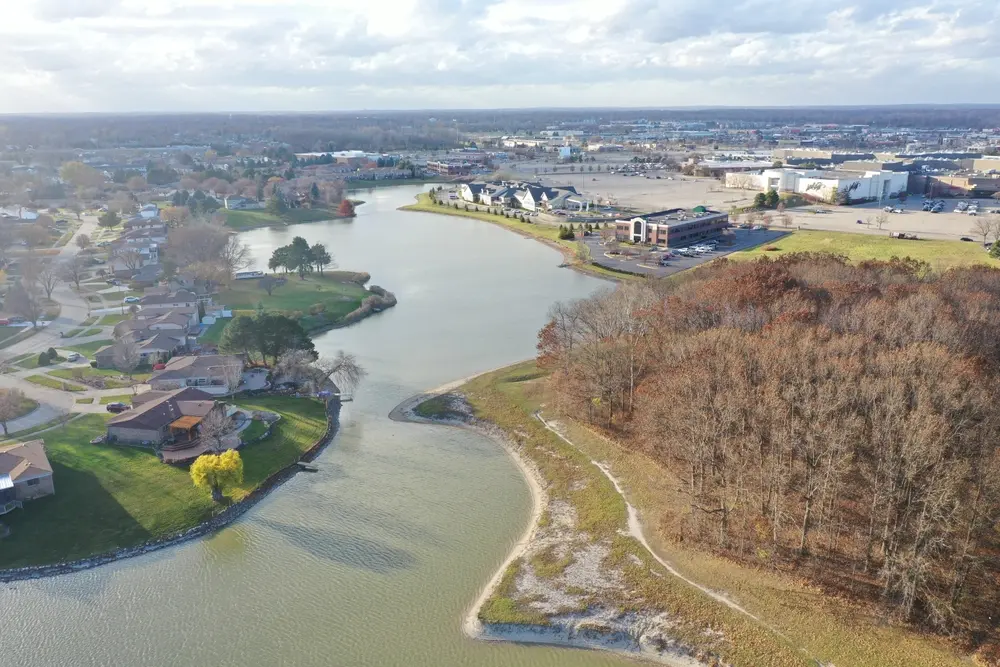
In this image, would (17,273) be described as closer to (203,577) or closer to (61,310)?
(61,310)

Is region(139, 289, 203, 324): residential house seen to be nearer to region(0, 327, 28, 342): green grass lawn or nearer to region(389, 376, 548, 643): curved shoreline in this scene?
region(0, 327, 28, 342): green grass lawn

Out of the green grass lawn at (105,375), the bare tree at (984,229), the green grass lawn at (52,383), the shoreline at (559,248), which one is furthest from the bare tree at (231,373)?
the bare tree at (984,229)

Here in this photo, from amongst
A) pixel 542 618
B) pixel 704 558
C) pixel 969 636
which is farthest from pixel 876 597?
pixel 542 618

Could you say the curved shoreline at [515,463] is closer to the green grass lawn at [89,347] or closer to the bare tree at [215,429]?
the bare tree at [215,429]

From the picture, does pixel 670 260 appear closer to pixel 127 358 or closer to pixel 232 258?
pixel 232 258

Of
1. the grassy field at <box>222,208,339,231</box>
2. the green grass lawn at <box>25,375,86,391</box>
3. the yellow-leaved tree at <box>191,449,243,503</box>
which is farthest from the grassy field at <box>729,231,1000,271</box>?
the grassy field at <box>222,208,339,231</box>

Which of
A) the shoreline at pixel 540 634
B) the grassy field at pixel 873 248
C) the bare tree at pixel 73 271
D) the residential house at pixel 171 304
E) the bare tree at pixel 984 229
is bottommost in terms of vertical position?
the shoreline at pixel 540 634

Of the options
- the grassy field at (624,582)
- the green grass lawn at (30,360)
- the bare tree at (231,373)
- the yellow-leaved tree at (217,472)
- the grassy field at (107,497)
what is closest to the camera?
the grassy field at (624,582)

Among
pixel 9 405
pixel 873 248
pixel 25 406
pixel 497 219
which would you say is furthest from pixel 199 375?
pixel 497 219
